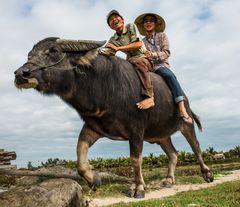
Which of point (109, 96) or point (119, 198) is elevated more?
point (109, 96)

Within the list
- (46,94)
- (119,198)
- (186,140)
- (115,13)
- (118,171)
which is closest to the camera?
(46,94)

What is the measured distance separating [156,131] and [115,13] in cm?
208

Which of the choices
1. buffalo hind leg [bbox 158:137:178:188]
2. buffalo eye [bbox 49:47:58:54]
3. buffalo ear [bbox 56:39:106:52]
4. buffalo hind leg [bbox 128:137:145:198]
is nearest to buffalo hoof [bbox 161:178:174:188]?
buffalo hind leg [bbox 158:137:178:188]

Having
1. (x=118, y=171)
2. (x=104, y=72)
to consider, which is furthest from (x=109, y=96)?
(x=118, y=171)

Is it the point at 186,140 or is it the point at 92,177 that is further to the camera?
the point at 186,140

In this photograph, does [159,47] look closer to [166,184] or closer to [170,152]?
[170,152]

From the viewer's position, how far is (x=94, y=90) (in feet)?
19.6

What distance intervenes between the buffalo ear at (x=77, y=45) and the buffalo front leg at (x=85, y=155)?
129 cm

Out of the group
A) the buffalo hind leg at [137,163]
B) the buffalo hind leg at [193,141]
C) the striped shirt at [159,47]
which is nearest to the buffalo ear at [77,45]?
the buffalo hind leg at [137,163]

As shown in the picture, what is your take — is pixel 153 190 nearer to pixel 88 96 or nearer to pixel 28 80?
pixel 88 96

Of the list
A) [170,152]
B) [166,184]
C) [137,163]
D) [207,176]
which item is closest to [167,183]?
[166,184]

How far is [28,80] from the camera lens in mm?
5156

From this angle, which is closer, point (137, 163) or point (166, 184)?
point (137, 163)

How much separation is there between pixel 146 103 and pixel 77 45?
4.62 ft
